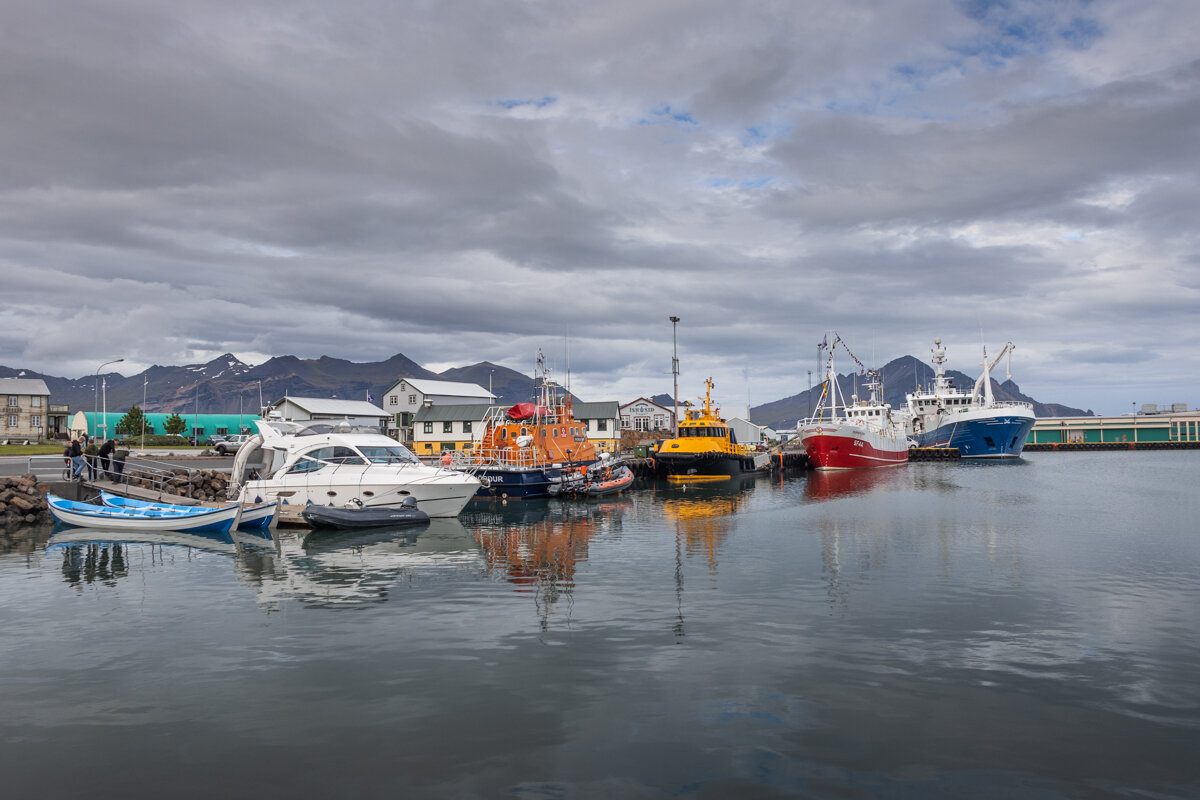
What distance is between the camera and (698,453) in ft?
A: 197

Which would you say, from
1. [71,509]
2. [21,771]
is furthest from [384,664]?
[71,509]

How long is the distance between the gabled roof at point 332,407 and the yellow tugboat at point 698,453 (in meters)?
44.1

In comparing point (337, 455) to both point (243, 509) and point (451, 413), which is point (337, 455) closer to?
point (243, 509)

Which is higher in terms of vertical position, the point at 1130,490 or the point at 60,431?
the point at 60,431

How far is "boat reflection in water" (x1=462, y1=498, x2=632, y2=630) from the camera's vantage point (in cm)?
1939

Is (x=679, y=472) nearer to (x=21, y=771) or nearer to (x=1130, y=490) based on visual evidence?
(x=1130, y=490)

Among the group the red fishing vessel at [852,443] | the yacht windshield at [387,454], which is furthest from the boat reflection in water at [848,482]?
the yacht windshield at [387,454]

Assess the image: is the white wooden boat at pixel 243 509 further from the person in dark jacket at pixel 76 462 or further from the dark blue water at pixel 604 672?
the person in dark jacket at pixel 76 462

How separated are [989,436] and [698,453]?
53.0 metres

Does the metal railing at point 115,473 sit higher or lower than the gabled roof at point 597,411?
lower

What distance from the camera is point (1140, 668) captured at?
12.2 m

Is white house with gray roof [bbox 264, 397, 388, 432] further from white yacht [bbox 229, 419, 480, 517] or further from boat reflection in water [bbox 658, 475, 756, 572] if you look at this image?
white yacht [bbox 229, 419, 480, 517]

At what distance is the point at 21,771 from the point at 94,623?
7.63m

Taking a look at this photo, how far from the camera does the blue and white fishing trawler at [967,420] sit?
93.1m
